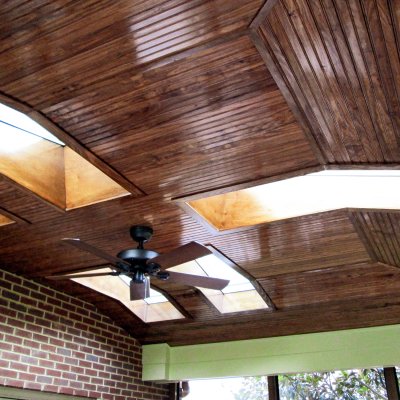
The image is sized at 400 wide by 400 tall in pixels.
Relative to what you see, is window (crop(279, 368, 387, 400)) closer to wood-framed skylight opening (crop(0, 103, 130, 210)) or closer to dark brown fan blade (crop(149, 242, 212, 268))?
dark brown fan blade (crop(149, 242, 212, 268))

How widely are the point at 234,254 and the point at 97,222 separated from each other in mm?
1147

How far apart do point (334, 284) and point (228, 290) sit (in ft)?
4.18

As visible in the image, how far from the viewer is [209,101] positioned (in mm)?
2354

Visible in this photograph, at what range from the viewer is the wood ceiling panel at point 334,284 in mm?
4168

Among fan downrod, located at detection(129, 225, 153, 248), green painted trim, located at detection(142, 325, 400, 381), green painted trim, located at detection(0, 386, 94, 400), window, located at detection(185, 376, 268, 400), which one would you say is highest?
fan downrod, located at detection(129, 225, 153, 248)

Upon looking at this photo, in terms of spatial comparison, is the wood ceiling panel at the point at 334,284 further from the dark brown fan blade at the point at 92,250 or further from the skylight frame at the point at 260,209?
the dark brown fan blade at the point at 92,250

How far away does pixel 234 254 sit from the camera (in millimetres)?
3967

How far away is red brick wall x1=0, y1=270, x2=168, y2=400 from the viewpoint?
171 inches

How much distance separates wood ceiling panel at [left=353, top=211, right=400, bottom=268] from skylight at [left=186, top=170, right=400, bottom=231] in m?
0.12

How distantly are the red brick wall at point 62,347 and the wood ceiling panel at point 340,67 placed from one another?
3258 millimetres

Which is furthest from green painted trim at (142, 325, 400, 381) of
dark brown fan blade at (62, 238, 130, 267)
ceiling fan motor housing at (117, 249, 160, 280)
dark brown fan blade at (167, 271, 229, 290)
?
dark brown fan blade at (62, 238, 130, 267)

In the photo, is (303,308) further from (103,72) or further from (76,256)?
(103,72)

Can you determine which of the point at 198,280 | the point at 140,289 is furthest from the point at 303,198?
the point at 140,289

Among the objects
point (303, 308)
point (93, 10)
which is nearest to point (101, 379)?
point (303, 308)
